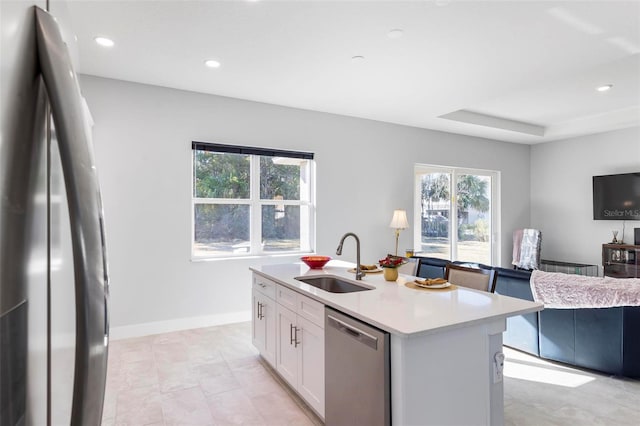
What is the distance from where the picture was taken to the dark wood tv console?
5.57m

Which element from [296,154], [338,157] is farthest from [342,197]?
[296,154]

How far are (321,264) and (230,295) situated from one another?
1.82 m

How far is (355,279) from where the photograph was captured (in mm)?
2748

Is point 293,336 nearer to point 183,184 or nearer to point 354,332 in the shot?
point 354,332

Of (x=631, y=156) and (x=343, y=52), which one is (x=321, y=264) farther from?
(x=631, y=156)

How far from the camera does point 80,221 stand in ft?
1.44

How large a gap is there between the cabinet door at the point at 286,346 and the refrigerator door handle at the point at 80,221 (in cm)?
212

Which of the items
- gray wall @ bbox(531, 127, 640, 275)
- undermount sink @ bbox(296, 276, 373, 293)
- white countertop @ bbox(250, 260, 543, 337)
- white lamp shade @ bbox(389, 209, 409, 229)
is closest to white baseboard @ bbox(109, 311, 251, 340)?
undermount sink @ bbox(296, 276, 373, 293)

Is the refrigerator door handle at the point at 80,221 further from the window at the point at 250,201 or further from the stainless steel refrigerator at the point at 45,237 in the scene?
the window at the point at 250,201

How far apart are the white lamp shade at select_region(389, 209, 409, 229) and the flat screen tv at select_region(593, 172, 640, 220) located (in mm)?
3354

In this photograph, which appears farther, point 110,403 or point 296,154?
point 296,154

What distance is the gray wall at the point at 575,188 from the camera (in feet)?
19.8

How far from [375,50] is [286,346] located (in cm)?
255

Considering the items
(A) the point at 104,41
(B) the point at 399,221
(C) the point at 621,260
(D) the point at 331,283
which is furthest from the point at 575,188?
(A) the point at 104,41
